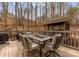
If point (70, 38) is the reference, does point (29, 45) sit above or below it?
below

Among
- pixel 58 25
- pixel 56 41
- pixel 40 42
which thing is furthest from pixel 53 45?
pixel 58 25

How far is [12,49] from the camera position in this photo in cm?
379

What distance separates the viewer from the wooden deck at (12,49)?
378 cm

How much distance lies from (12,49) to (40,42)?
52 cm

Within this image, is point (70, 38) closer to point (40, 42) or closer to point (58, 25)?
point (58, 25)

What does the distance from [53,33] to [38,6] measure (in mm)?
564

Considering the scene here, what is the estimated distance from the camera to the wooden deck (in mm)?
3777

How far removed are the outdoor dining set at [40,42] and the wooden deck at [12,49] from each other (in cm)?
9

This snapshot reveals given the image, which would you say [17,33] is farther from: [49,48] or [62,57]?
[62,57]

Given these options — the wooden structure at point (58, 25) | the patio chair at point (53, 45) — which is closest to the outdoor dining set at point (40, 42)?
the patio chair at point (53, 45)

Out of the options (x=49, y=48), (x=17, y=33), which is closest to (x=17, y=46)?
(x=17, y=33)

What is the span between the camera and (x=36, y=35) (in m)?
3.83

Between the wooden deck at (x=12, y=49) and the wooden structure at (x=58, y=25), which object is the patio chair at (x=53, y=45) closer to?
the wooden structure at (x=58, y=25)

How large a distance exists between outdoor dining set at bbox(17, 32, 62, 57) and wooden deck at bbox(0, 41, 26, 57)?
0.09 meters
